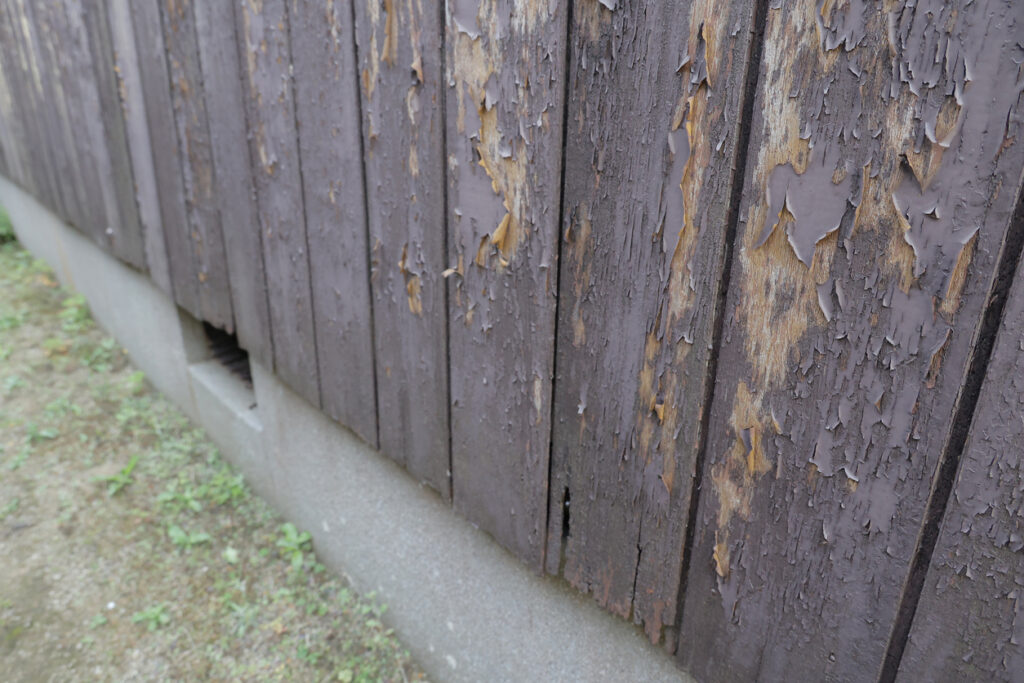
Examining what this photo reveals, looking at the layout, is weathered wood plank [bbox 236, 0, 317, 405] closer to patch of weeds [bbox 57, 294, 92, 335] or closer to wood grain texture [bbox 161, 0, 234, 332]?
wood grain texture [bbox 161, 0, 234, 332]

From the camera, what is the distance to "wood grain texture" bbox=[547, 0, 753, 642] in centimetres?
89

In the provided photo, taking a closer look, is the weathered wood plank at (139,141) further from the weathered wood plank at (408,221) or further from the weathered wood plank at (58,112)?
the weathered wood plank at (408,221)

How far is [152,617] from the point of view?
86.4 inches

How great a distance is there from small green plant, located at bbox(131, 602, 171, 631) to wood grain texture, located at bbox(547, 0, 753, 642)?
5.28 ft

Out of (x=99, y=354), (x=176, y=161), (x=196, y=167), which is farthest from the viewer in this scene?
(x=99, y=354)

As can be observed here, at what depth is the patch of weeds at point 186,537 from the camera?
2490 mm

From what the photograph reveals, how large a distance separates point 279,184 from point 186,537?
1455 mm

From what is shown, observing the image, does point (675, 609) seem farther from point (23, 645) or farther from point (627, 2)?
point (23, 645)

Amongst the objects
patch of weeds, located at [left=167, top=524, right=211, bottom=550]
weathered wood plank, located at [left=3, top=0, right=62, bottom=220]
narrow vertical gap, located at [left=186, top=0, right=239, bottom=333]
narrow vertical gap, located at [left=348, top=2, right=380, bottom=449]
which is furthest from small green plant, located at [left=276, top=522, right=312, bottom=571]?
weathered wood plank, located at [left=3, top=0, right=62, bottom=220]

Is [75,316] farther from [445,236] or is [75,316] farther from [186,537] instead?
[445,236]

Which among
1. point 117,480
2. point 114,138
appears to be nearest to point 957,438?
point 117,480

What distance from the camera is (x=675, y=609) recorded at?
3.77ft

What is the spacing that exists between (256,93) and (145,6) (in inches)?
31.1

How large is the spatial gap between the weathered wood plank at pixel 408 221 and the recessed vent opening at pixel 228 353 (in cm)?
157
